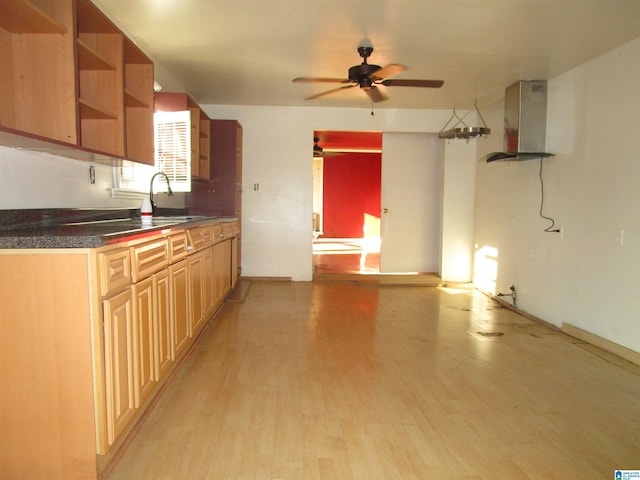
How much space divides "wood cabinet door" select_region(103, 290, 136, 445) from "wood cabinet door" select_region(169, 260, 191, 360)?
2.04 feet

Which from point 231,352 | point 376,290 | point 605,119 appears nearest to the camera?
point 231,352

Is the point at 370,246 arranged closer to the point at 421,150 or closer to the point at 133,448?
the point at 421,150

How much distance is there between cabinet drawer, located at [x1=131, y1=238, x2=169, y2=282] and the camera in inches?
72.4

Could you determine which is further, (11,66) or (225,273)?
(225,273)

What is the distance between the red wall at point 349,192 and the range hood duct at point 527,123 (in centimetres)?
695

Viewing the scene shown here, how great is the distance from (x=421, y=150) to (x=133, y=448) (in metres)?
5.31

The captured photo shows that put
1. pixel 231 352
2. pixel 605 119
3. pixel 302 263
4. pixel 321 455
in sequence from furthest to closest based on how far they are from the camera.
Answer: pixel 302 263 < pixel 605 119 < pixel 231 352 < pixel 321 455

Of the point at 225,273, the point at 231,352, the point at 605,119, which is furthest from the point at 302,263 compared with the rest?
the point at 605,119

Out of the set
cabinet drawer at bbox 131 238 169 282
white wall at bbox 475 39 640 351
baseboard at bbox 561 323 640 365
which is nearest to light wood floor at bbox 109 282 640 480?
baseboard at bbox 561 323 640 365

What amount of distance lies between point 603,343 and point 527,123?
2.12m

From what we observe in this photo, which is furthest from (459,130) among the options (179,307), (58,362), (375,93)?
(58,362)

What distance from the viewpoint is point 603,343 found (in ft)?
10.8

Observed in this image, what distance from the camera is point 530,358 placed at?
3.02 meters

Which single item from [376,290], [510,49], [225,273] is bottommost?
[376,290]
